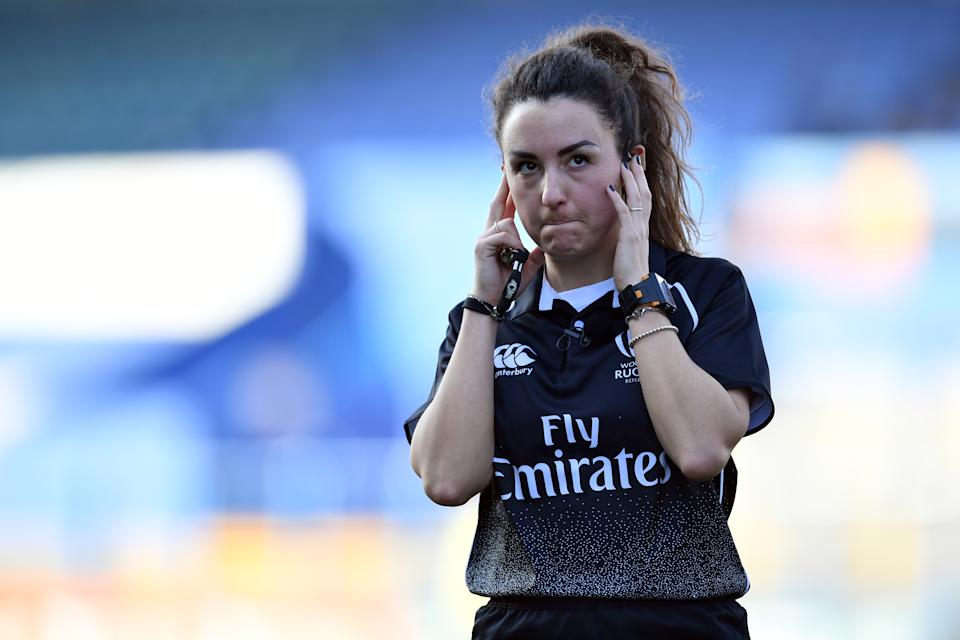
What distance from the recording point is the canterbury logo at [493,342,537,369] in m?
1.83

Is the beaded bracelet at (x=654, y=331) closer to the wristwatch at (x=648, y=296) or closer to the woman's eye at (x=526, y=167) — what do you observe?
the wristwatch at (x=648, y=296)

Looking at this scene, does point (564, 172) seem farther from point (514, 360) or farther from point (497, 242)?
point (514, 360)

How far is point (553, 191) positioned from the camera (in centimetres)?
175

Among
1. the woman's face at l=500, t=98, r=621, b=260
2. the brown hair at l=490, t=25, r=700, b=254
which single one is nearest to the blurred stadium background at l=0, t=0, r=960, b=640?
the brown hair at l=490, t=25, r=700, b=254

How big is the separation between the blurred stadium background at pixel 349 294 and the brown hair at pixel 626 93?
249cm

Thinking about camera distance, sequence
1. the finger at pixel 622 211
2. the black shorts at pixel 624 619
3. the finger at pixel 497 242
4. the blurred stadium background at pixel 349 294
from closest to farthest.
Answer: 1. the black shorts at pixel 624 619
2. the finger at pixel 622 211
3. the finger at pixel 497 242
4. the blurred stadium background at pixel 349 294

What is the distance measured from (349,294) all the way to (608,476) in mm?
3265

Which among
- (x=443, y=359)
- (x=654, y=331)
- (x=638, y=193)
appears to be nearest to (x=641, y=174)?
(x=638, y=193)

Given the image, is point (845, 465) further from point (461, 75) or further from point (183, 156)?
point (183, 156)

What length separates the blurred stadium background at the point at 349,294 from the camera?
4.55 metres

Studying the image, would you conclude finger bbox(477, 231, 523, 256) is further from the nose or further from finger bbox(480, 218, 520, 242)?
the nose

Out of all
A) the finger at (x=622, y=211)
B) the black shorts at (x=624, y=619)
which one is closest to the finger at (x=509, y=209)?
the finger at (x=622, y=211)

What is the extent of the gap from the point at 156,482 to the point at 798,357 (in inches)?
96.7

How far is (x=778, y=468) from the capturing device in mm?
4543
